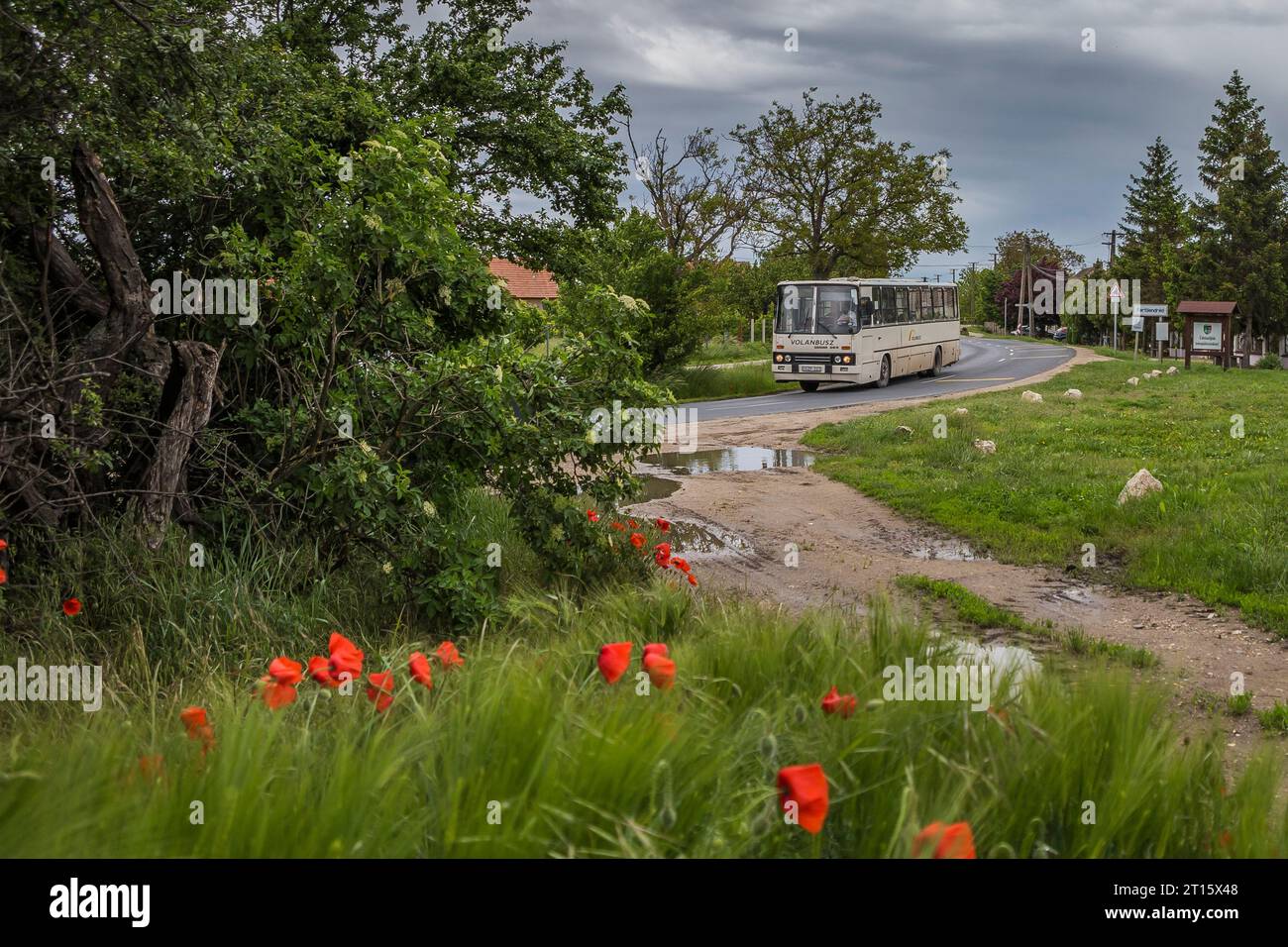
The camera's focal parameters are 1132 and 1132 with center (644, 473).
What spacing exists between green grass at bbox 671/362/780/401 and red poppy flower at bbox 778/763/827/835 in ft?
88.2

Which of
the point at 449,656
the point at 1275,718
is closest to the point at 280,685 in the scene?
the point at 449,656

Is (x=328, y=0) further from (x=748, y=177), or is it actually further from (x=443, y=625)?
(x=748, y=177)

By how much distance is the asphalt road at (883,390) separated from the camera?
24767 mm

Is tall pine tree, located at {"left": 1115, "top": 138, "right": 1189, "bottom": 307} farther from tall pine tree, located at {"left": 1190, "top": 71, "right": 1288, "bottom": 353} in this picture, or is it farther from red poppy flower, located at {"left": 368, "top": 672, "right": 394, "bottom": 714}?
red poppy flower, located at {"left": 368, "top": 672, "right": 394, "bottom": 714}

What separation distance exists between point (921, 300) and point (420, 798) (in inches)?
1346

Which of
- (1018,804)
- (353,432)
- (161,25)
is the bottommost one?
(1018,804)

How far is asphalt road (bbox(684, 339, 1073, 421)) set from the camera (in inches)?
975

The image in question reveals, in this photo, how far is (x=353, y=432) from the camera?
6.39 meters

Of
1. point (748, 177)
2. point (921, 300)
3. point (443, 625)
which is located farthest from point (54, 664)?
point (748, 177)

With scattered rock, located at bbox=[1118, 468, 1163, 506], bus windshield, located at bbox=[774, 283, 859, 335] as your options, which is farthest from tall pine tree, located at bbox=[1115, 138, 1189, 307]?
scattered rock, located at bbox=[1118, 468, 1163, 506]

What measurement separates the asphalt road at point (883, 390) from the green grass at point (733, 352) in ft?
21.1

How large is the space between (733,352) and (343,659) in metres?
43.1

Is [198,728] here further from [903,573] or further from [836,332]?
[836,332]

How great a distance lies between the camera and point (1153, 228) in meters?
66.1
